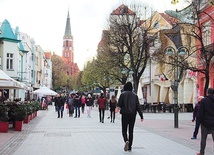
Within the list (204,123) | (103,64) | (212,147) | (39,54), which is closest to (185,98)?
(103,64)

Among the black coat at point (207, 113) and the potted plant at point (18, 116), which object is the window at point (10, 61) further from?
the black coat at point (207, 113)

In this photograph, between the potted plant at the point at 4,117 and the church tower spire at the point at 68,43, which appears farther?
the church tower spire at the point at 68,43

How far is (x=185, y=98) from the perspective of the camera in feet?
147

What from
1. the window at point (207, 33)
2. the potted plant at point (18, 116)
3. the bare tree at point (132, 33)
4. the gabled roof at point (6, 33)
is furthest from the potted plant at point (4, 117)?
the gabled roof at point (6, 33)

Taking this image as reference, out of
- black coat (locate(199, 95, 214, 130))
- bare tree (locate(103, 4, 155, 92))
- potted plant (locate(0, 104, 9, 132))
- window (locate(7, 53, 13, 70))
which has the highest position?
bare tree (locate(103, 4, 155, 92))

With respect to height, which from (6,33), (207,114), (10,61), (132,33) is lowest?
(207,114)

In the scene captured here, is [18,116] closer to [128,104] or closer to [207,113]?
[128,104]

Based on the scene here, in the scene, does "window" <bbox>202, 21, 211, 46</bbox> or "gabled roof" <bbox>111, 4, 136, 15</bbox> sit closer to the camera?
"window" <bbox>202, 21, 211, 46</bbox>

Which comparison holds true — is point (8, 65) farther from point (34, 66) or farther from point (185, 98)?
point (34, 66)

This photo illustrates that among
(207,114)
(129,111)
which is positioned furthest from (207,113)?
(129,111)

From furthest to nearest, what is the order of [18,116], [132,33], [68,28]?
[68,28]
[132,33]
[18,116]

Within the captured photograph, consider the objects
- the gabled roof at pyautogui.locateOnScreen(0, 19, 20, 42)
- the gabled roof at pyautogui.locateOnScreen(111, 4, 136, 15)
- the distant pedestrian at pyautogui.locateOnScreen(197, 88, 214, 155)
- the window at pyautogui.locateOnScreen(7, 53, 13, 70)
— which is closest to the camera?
the distant pedestrian at pyautogui.locateOnScreen(197, 88, 214, 155)

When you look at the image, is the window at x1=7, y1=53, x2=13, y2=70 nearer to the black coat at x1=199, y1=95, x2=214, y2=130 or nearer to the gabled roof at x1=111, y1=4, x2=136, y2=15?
the gabled roof at x1=111, y1=4, x2=136, y2=15

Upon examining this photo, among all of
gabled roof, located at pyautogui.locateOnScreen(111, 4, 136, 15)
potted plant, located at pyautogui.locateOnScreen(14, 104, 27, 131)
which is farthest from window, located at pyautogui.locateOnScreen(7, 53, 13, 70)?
potted plant, located at pyautogui.locateOnScreen(14, 104, 27, 131)
